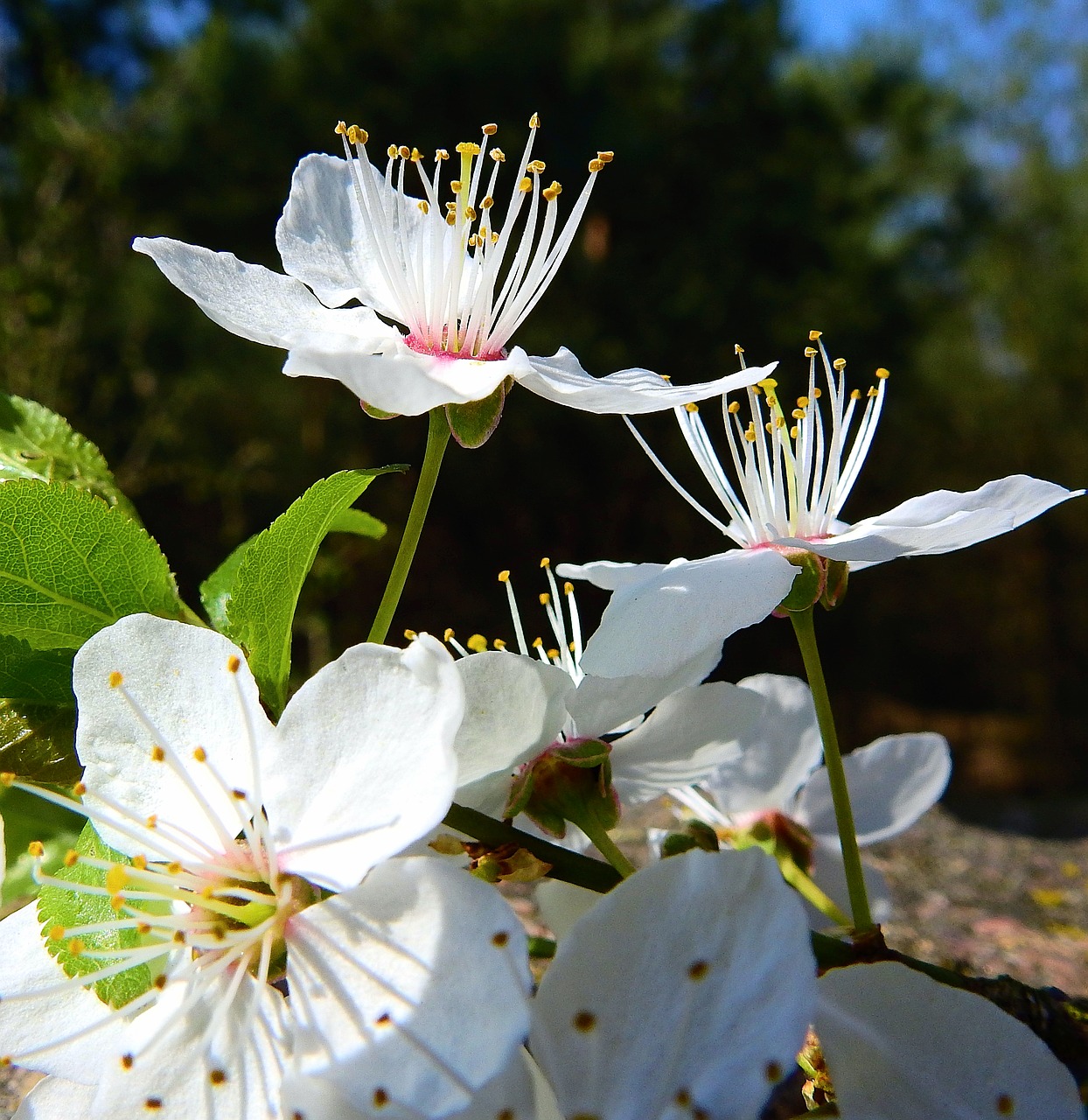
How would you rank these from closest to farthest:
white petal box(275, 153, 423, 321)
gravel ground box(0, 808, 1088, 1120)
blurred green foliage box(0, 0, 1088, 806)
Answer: white petal box(275, 153, 423, 321)
gravel ground box(0, 808, 1088, 1120)
blurred green foliage box(0, 0, 1088, 806)

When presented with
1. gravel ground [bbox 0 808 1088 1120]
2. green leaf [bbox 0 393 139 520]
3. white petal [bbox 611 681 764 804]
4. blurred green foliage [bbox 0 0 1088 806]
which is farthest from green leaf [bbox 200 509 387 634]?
blurred green foliage [bbox 0 0 1088 806]

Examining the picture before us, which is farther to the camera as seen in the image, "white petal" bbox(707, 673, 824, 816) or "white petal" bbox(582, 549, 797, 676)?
"white petal" bbox(707, 673, 824, 816)

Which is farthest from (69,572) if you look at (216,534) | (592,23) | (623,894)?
(592,23)

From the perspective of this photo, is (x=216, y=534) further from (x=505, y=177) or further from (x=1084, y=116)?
(x=1084, y=116)

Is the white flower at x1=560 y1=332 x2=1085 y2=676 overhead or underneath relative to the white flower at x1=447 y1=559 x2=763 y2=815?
Answer: overhead

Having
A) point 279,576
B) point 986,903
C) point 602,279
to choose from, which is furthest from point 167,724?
point 602,279

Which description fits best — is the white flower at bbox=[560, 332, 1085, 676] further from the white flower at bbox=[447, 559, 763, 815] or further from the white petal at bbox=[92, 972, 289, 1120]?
the white petal at bbox=[92, 972, 289, 1120]

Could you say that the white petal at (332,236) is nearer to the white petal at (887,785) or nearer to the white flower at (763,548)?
the white flower at (763,548)

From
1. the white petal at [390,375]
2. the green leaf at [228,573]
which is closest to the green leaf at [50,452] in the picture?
the green leaf at [228,573]
